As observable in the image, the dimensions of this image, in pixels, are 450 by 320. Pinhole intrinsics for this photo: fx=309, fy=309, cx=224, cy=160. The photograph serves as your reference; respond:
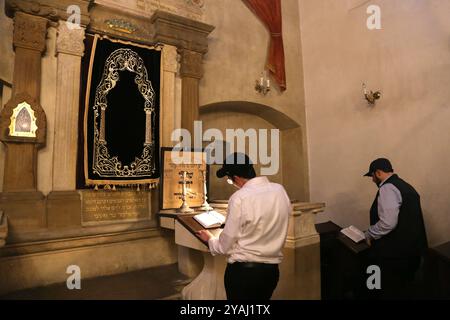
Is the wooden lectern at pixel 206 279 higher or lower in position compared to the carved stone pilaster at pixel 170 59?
lower

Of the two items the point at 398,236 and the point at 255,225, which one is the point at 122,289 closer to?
the point at 255,225

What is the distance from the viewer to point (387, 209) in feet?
10.6

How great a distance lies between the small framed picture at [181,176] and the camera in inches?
159

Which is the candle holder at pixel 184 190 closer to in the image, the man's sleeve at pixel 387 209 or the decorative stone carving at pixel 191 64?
the decorative stone carving at pixel 191 64

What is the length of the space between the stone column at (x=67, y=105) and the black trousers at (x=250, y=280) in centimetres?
252

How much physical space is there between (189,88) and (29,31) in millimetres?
2101

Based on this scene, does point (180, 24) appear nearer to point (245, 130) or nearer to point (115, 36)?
point (115, 36)

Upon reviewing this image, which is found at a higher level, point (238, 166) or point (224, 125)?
point (224, 125)

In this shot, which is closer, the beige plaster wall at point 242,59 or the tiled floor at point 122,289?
the tiled floor at point 122,289

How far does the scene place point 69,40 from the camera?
12.4ft

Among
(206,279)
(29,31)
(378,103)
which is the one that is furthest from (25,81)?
(378,103)

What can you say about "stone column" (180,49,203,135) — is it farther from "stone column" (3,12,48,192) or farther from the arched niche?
"stone column" (3,12,48,192)

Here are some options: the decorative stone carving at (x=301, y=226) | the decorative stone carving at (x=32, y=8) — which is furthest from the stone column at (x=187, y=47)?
the decorative stone carving at (x=301, y=226)

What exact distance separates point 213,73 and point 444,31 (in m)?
3.55
